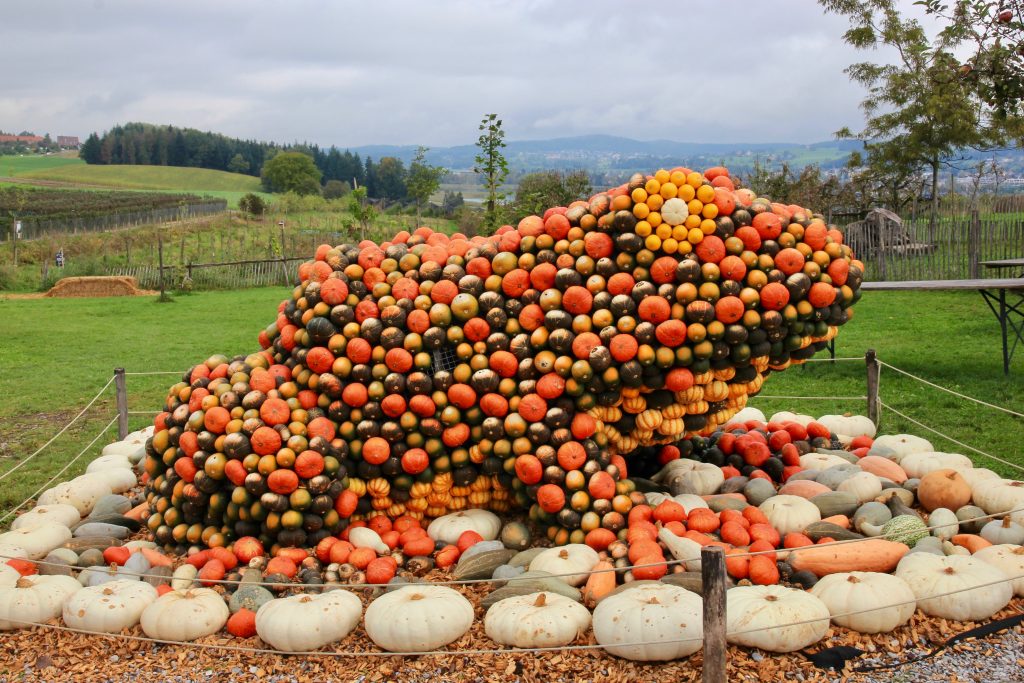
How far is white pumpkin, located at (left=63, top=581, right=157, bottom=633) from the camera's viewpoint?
190 inches

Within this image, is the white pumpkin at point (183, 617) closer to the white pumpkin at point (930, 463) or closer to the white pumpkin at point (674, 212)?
the white pumpkin at point (674, 212)

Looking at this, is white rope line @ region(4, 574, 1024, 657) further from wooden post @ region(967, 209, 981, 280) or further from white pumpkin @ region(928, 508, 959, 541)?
wooden post @ region(967, 209, 981, 280)

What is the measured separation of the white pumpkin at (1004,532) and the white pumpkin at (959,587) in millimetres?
649

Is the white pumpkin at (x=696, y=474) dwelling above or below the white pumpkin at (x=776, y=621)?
above

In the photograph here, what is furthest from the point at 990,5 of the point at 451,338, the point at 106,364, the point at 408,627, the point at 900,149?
the point at 900,149

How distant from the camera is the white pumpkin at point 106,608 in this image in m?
4.83

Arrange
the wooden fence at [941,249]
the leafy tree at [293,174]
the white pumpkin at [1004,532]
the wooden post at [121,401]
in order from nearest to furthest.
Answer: the white pumpkin at [1004,532] < the wooden post at [121,401] < the wooden fence at [941,249] < the leafy tree at [293,174]

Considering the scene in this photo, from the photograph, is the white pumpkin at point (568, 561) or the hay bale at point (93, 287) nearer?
the white pumpkin at point (568, 561)

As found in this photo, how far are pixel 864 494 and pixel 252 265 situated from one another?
23.9m

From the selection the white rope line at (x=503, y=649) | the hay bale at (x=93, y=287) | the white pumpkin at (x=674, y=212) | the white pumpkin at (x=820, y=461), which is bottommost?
the white rope line at (x=503, y=649)

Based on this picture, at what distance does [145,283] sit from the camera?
89.0 ft

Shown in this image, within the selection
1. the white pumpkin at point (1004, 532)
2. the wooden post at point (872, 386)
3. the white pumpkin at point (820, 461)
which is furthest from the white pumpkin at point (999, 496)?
the wooden post at point (872, 386)

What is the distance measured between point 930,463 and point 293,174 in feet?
224

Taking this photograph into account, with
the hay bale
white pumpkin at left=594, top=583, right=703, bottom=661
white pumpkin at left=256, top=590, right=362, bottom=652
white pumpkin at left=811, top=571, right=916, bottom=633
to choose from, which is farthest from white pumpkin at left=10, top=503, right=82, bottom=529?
the hay bale
